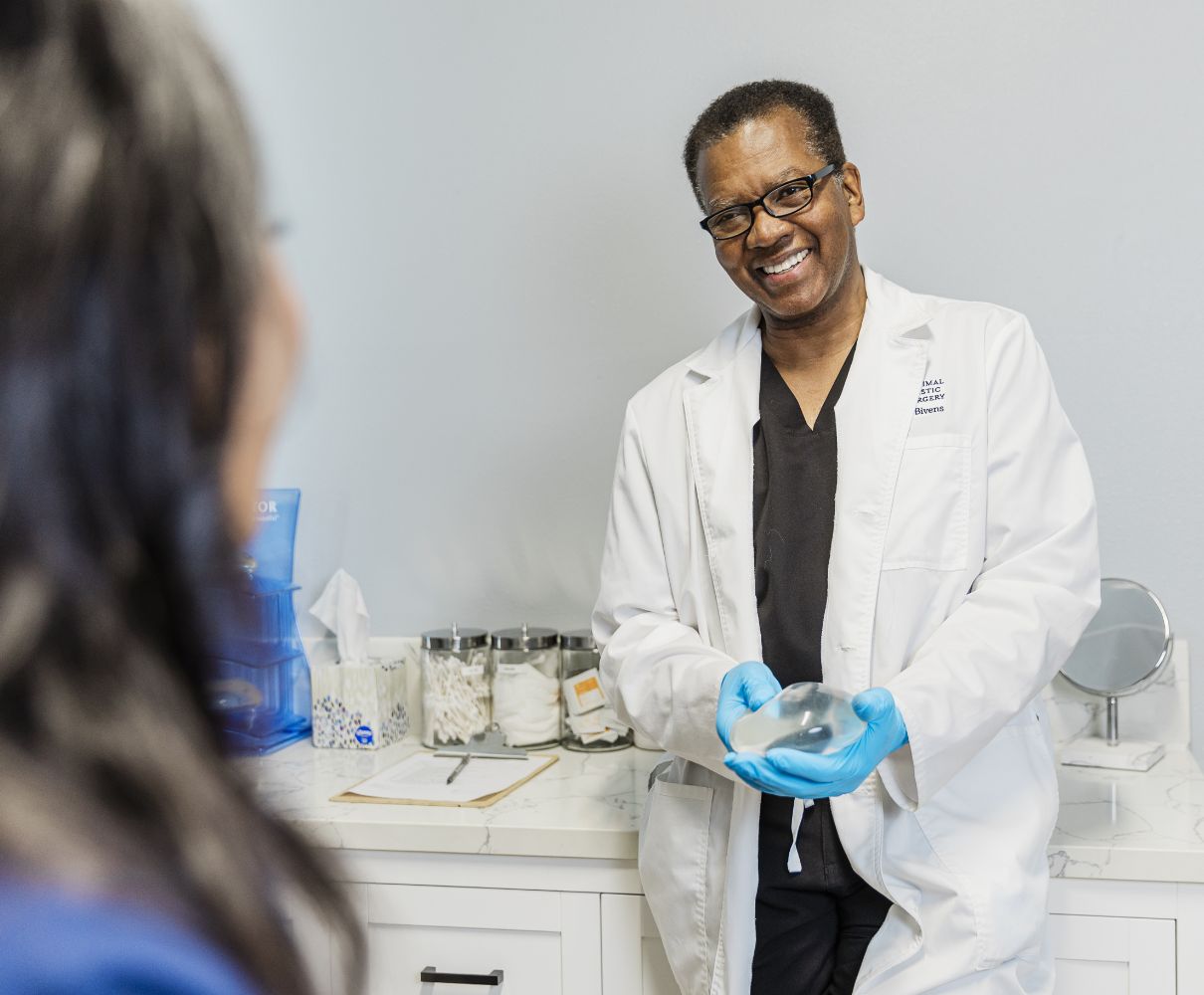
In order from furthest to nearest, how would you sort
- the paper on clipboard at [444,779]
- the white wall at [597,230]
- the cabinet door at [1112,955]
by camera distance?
the white wall at [597,230], the paper on clipboard at [444,779], the cabinet door at [1112,955]

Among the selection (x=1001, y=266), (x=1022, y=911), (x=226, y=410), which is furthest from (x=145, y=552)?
(x=1001, y=266)

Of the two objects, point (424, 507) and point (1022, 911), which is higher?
point (424, 507)

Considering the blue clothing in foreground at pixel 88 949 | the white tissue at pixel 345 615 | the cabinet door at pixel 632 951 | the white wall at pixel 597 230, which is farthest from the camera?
the white tissue at pixel 345 615

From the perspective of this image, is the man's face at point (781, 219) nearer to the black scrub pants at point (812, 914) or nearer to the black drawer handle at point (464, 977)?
the black scrub pants at point (812, 914)

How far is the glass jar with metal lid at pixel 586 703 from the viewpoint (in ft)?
6.40

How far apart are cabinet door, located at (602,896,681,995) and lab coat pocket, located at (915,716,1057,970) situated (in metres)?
0.45

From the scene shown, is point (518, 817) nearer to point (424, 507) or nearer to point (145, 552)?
point (424, 507)

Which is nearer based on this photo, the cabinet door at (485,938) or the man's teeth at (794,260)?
the man's teeth at (794,260)

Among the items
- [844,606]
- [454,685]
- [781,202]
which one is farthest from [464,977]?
[781,202]

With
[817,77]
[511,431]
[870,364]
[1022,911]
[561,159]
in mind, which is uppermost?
[817,77]

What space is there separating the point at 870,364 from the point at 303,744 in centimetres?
121

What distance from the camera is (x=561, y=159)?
2062 mm

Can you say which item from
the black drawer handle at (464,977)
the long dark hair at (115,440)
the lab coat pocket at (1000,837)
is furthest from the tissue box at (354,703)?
the long dark hair at (115,440)

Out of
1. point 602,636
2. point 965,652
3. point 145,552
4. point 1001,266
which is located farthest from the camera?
point 1001,266
